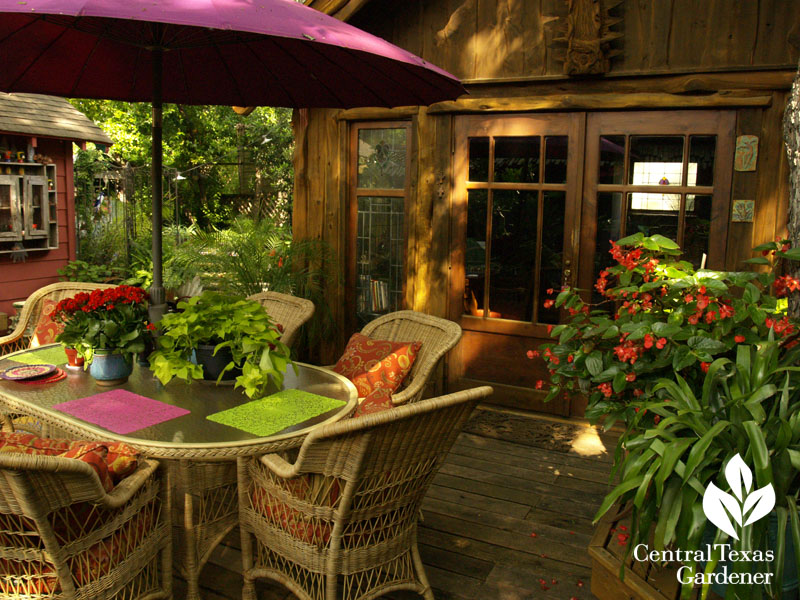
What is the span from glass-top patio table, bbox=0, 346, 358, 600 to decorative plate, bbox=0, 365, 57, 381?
A: 1.0 inches

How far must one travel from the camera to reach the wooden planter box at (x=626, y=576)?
6.23 ft

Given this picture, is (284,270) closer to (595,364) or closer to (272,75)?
(272,75)

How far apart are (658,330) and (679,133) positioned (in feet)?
7.42

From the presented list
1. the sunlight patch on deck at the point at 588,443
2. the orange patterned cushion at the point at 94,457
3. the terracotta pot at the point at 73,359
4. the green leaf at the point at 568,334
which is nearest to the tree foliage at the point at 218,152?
the sunlight patch on deck at the point at 588,443

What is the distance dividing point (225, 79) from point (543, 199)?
6.81 ft

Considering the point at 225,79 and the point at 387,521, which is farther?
the point at 225,79

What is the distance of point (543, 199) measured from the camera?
14.4 feet

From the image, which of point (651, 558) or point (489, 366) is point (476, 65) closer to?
point (489, 366)

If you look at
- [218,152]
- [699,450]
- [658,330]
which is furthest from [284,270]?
[218,152]

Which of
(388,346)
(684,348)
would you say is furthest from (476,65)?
(684,348)

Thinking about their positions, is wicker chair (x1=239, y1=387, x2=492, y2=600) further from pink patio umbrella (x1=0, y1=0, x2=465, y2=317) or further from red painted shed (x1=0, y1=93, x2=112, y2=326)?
red painted shed (x1=0, y1=93, x2=112, y2=326)

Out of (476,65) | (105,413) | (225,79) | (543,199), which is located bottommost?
(105,413)

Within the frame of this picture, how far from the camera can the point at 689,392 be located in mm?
1947

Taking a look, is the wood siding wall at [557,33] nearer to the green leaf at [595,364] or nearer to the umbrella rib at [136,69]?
the umbrella rib at [136,69]
